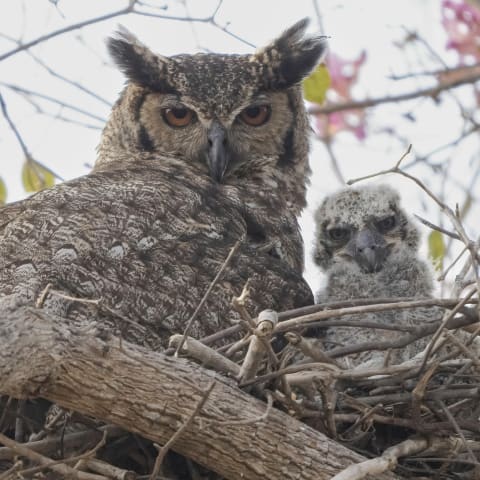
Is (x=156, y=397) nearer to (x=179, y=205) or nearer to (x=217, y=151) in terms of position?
(x=179, y=205)

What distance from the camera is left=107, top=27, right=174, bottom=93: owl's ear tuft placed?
3742mm

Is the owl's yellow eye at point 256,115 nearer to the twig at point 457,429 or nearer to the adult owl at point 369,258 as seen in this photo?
the adult owl at point 369,258

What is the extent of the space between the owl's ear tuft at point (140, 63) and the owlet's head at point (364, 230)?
0.76 meters

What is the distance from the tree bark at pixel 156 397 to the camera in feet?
6.68

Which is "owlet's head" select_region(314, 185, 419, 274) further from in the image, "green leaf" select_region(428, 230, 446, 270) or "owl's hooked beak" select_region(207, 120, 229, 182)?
"owl's hooked beak" select_region(207, 120, 229, 182)

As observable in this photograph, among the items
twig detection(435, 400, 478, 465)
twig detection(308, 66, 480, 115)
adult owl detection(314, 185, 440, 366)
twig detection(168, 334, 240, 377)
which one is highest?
twig detection(308, 66, 480, 115)

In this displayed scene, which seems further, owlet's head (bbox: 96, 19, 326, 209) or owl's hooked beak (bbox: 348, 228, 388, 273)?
owlet's head (bbox: 96, 19, 326, 209)

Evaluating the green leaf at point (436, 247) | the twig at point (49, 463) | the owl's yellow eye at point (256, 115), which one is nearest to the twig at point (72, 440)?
the twig at point (49, 463)

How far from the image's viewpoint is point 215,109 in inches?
145

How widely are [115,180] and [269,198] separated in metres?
0.65

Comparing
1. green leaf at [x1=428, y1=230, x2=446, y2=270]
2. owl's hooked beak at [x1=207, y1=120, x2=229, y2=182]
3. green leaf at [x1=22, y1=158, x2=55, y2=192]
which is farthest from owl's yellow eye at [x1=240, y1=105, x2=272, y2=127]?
green leaf at [x1=22, y1=158, x2=55, y2=192]

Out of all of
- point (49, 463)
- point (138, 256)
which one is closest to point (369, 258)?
point (138, 256)

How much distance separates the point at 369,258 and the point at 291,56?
0.88 meters

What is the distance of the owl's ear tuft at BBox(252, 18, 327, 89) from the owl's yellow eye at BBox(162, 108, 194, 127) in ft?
1.05
